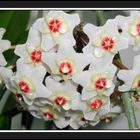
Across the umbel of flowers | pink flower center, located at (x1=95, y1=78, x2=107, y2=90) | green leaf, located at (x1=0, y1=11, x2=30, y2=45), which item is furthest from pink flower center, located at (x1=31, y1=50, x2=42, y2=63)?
green leaf, located at (x1=0, y1=11, x2=30, y2=45)

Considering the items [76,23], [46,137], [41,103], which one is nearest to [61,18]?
[76,23]

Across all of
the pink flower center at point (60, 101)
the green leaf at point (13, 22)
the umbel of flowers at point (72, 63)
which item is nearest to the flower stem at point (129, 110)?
the umbel of flowers at point (72, 63)

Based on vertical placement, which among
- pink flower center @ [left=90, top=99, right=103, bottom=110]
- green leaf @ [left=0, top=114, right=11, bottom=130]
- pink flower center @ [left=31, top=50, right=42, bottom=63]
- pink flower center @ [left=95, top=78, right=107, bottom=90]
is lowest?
green leaf @ [left=0, top=114, right=11, bottom=130]

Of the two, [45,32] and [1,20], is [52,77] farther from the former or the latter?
[1,20]

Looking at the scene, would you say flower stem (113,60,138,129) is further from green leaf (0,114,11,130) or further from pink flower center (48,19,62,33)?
green leaf (0,114,11,130)

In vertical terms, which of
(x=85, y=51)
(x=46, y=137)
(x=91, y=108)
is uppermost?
(x=85, y=51)

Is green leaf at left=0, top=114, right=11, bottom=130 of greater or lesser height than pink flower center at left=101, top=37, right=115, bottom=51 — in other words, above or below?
below
